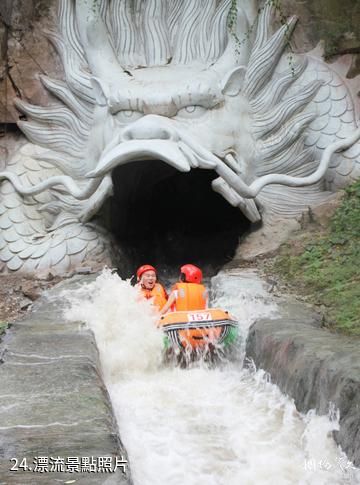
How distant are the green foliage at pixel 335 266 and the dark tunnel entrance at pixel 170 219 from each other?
1.60 meters

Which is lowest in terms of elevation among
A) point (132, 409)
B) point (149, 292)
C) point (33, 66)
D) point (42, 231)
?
point (132, 409)

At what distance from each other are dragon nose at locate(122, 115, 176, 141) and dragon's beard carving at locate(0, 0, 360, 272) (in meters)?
0.01

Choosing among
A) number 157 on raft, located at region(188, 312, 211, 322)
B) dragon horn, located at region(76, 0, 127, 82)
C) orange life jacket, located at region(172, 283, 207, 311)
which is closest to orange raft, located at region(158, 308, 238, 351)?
number 157 on raft, located at region(188, 312, 211, 322)

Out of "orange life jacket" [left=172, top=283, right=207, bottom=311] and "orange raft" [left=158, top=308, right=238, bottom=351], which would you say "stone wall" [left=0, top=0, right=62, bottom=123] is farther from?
"orange raft" [left=158, top=308, right=238, bottom=351]

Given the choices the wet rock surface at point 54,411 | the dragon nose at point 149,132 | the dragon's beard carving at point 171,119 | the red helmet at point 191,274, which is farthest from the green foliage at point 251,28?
the wet rock surface at point 54,411

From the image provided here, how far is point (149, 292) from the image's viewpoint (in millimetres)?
6234

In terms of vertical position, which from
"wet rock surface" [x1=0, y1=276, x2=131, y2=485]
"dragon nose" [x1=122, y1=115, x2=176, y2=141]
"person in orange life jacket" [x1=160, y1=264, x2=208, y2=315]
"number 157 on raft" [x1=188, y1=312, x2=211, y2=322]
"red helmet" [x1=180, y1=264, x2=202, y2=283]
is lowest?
"wet rock surface" [x1=0, y1=276, x2=131, y2=485]

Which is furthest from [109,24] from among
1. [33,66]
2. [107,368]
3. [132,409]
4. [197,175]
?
[132,409]

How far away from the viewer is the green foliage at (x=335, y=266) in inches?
223

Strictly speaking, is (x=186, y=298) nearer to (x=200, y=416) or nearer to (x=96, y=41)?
(x=200, y=416)

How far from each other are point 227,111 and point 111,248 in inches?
77.2

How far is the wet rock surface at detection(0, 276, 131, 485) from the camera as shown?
8.74 ft

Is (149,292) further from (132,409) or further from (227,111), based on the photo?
(227,111)

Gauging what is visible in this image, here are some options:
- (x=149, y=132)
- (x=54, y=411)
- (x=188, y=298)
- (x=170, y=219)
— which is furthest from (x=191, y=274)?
(x=170, y=219)
